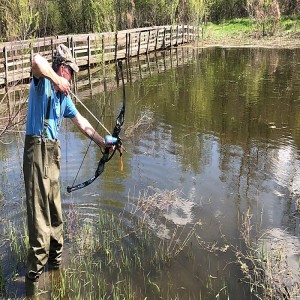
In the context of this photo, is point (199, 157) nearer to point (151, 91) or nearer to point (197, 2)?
point (151, 91)

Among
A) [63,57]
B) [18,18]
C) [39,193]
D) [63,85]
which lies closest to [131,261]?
[39,193]

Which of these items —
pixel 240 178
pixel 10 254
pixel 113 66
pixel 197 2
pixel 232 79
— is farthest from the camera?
pixel 197 2

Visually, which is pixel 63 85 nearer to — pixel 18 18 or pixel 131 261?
pixel 131 261

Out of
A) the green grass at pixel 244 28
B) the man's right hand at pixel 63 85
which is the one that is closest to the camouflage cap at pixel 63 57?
the man's right hand at pixel 63 85

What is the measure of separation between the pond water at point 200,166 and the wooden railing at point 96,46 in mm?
2225

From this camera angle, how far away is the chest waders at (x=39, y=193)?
376 cm

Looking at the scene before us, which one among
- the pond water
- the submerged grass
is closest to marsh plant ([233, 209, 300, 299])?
the submerged grass

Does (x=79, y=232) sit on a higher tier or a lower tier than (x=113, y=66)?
lower

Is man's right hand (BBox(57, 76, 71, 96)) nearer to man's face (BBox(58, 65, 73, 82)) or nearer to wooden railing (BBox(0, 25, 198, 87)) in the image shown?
man's face (BBox(58, 65, 73, 82))

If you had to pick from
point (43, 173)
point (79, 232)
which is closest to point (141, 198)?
point (79, 232)

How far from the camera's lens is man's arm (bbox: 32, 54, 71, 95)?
336cm

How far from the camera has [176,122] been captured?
10547mm

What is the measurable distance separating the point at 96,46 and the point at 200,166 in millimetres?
11516

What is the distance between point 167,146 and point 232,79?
8.33m
